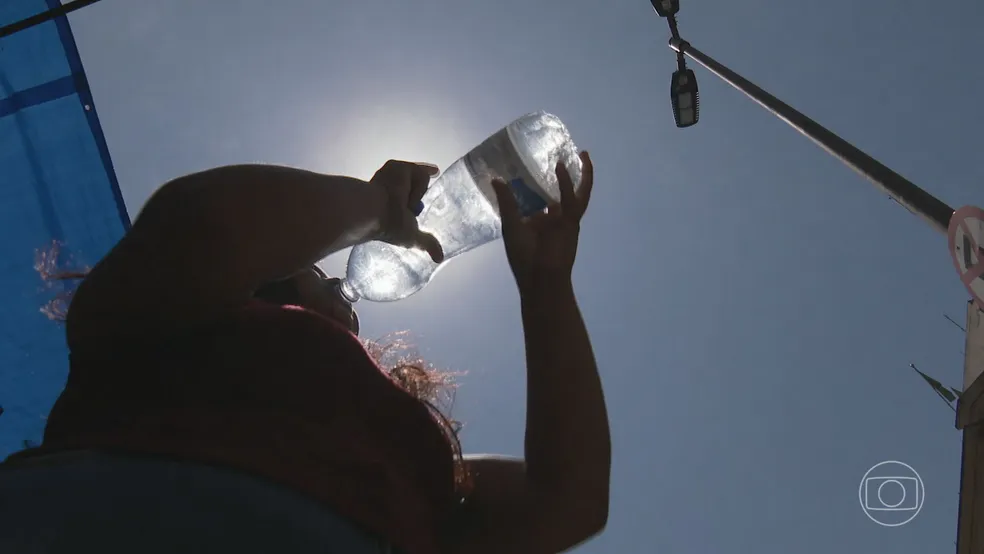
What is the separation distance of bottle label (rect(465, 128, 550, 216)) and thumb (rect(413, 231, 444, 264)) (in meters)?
0.64

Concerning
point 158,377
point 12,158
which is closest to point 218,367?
point 158,377

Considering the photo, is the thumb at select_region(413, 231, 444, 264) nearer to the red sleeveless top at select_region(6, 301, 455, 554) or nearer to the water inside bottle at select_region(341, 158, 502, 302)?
the red sleeveless top at select_region(6, 301, 455, 554)

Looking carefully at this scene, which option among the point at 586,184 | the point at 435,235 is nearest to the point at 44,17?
the point at 435,235

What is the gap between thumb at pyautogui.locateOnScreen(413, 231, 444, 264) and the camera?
1.60 m

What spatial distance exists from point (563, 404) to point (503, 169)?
4.87 ft

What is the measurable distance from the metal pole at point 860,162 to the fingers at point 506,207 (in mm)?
1953

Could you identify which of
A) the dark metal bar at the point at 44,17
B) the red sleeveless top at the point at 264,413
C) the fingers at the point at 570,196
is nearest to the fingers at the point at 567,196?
the fingers at the point at 570,196

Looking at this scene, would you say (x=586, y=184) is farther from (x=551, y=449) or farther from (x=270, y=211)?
(x=270, y=211)

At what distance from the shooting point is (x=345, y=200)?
1.33m

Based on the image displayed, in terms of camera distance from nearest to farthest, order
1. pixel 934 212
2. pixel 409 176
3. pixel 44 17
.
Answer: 1. pixel 409 176
2. pixel 934 212
3. pixel 44 17

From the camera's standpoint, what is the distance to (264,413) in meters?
1.07

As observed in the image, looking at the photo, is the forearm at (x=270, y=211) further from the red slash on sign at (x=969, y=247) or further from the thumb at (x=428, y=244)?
the red slash on sign at (x=969, y=247)

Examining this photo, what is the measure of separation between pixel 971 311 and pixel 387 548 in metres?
8.26

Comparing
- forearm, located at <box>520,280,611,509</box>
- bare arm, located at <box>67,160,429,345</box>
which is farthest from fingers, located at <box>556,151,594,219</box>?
bare arm, located at <box>67,160,429,345</box>
